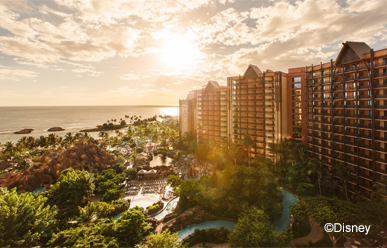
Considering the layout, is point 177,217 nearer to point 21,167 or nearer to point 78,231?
point 78,231

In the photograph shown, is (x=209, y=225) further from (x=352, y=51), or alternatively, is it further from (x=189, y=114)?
(x=189, y=114)

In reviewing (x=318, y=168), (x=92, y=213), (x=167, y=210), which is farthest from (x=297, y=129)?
(x=92, y=213)

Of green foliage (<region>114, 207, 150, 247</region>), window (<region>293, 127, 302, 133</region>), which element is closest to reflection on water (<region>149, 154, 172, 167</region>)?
window (<region>293, 127, 302, 133</region>)

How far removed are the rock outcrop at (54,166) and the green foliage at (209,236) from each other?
34974 millimetres

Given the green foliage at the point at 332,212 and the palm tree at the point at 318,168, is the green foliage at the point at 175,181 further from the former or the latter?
the palm tree at the point at 318,168

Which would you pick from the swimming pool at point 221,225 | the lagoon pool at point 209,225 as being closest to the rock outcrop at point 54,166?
the lagoon pool at point 209,225

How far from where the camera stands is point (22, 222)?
19828 mm

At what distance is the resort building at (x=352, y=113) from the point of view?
31391 millimetres

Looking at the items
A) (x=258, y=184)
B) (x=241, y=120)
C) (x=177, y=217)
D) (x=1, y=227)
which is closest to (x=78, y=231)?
Answer: (x=1, y=227)

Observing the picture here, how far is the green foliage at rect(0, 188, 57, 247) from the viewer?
18125 millimetres

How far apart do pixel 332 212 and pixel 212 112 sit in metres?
49.1

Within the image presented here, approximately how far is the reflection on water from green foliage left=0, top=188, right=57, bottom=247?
149 feet

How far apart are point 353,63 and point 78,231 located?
51.9 meters

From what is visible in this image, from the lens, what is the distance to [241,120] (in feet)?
190
